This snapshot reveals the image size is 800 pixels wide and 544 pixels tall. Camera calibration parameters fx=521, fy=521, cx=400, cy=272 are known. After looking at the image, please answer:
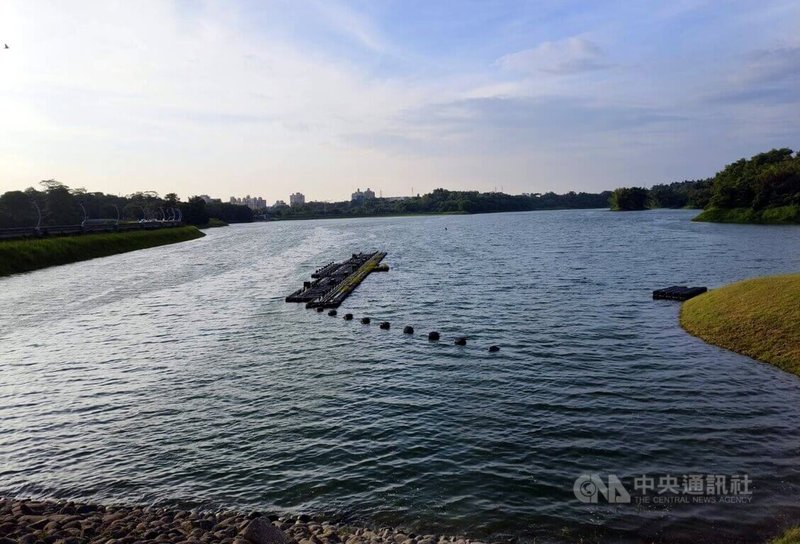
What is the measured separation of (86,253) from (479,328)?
95807 mm

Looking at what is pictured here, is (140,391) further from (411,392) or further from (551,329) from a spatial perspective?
(551,329)

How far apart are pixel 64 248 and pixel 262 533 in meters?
107

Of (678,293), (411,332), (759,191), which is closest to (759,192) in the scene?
(759,191)

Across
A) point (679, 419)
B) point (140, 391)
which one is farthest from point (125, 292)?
point (679, 419)

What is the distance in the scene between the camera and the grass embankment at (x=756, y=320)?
28.6m

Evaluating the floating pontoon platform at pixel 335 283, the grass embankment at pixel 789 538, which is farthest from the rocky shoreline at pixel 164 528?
the floating pontoon platform at pixel 335 283

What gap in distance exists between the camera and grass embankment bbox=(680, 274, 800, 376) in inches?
1126

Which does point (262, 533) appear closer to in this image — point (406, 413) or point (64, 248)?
point (406, 413)

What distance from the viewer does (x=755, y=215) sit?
151m

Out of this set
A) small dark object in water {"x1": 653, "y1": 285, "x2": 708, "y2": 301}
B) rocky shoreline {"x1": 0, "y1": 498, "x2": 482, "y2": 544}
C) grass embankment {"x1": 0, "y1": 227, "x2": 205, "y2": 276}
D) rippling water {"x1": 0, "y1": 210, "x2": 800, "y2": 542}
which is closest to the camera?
rocky shoreline {"x1": 0, "y1": 498, "x2": 482, "y2": 544}

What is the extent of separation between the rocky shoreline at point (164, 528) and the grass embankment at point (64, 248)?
8107 cm

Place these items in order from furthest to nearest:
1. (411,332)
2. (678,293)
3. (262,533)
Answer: (678,293)
(411,332)
(262,533)

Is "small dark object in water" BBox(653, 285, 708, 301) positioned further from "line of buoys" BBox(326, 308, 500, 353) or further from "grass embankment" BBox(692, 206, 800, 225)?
"grass embankment" BBox(692, 206, 800, 225)

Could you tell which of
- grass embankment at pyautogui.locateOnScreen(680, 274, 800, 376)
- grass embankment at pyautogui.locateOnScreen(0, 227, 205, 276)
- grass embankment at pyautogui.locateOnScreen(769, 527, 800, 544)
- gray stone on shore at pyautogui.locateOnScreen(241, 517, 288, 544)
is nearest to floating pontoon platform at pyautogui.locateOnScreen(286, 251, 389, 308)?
grass embankment at pyautogui.locateOnScreen(680, 274, 800, 376)
